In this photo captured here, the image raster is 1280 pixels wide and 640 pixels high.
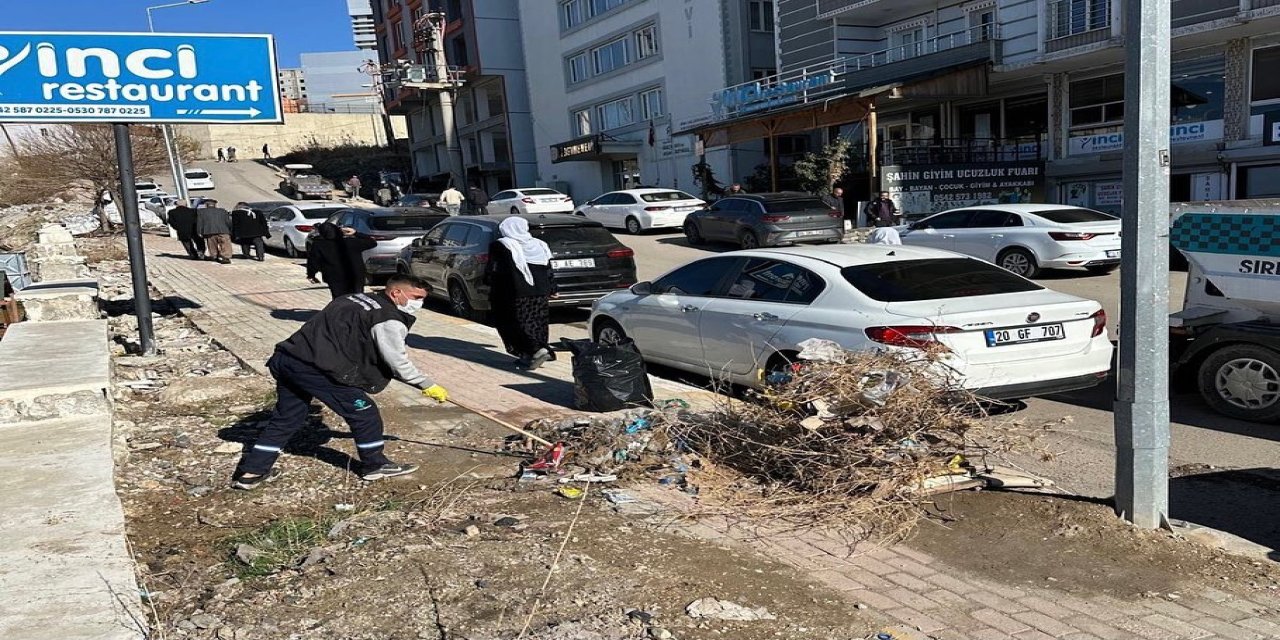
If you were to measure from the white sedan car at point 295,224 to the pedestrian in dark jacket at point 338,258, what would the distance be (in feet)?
34.3

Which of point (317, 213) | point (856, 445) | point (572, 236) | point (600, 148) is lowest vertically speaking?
point (856, 445)

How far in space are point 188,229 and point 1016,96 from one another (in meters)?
22.7

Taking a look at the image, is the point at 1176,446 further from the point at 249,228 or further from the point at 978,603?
the point at 249,228

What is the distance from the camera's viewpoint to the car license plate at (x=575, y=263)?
466 inches

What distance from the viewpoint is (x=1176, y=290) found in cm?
1327

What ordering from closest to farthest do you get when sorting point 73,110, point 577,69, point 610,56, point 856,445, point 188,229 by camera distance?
1. point 856,445
2. point 73,110
3. point 188,229
4. point 610,56
5. point 577,69

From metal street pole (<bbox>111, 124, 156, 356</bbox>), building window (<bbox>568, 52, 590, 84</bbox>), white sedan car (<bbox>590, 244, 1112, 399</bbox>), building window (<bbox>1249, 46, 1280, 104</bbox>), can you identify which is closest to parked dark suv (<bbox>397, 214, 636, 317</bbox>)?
white sedan car (<bbox>590, 244, 1112, 399</bbox>)

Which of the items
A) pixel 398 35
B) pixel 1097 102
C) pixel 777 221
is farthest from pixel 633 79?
pixel 398 35

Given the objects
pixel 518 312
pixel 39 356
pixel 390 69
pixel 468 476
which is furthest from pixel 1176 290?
pixel 390 69

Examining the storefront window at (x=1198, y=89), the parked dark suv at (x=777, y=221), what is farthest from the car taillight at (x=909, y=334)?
the storefront window at (x=1198, y=89)

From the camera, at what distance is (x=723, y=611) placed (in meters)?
3.57

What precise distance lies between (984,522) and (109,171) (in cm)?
2838

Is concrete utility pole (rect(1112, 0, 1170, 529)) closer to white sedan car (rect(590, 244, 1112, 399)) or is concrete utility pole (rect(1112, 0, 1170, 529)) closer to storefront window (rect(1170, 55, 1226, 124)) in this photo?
white sedan car (rect(590, 244, 1112, 399))

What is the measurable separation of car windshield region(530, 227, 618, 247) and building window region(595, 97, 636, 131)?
28.3 metres
